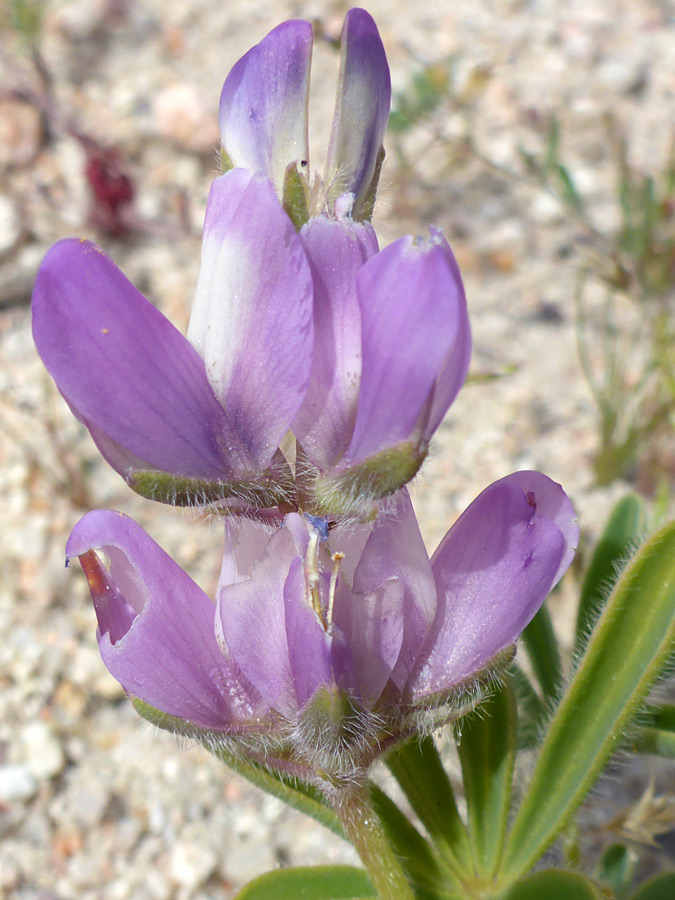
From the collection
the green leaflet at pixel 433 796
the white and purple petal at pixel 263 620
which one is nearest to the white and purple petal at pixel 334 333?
the white and purple petal at pixel 263 620

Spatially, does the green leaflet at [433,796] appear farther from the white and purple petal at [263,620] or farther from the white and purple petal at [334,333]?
the white and purple petal at [334,333]

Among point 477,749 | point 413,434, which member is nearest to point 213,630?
point 413,434

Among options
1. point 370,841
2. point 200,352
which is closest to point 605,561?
point 370,841

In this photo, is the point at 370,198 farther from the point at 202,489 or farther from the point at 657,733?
the point at 657,733

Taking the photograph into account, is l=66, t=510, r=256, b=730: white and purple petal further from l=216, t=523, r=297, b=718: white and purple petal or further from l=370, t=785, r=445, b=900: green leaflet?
l=370, t=785, r=445, b=900: green leaflet

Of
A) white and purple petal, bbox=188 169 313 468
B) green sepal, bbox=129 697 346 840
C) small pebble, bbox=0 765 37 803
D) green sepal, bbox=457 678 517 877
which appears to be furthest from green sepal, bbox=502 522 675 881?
small pebble, bbox=0 765 37 803

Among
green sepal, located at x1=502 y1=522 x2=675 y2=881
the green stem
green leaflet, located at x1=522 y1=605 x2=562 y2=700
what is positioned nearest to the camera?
the green stem
